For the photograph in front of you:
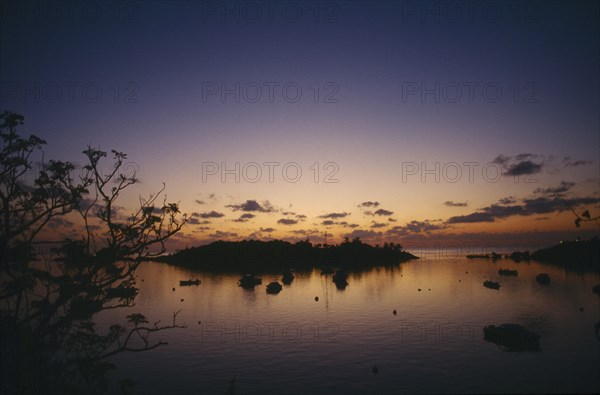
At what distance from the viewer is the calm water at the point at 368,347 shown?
140ft

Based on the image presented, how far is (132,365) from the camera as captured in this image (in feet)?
165

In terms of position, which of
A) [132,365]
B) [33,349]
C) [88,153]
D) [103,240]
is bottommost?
[132,365]

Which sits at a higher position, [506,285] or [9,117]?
[9,117]

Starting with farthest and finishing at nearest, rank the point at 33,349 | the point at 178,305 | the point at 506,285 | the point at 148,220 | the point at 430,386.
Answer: the point at 506,285 < the point at 178,305 < the point at 430,386 < the point at 148,220 < the point at 33,349

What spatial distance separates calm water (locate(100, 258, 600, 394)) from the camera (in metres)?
42.7

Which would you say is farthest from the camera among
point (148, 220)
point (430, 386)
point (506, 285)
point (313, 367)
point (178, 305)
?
point (506, 285)

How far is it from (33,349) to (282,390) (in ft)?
87.9

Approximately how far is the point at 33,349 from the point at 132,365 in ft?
106

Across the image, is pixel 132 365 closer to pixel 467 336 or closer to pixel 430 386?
pixel 430 386

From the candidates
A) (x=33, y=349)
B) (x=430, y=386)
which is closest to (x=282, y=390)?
(x=430, y=386)

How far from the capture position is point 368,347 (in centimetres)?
5766

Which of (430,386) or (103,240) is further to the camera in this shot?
(430,386)

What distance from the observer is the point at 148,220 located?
76.7ft

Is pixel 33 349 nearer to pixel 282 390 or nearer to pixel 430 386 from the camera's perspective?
pixel 282 390
